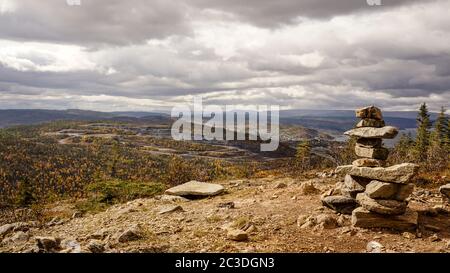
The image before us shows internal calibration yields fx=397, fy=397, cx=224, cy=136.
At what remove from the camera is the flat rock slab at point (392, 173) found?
17.6 m

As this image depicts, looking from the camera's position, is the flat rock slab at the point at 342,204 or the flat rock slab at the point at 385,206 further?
the flat rock slab at the point at 342,204

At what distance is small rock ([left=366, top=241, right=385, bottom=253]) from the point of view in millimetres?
15297

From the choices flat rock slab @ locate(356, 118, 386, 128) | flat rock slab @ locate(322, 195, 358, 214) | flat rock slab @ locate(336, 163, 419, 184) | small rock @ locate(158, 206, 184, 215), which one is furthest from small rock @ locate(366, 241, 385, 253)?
small rock @ locate(158, 206, 184, 215)

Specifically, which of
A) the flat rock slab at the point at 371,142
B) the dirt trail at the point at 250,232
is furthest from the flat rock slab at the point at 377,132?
the dirt trail at the point at 250,232

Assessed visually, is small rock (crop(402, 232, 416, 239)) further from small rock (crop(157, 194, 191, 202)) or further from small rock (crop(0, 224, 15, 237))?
small rock (crop(0, 224, 15, 237))

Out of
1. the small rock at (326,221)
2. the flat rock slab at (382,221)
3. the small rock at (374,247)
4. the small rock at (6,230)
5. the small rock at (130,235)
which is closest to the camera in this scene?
the small rock at (374,247)

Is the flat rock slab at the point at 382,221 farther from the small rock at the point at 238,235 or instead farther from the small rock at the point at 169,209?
the small rock at the point at 169,209

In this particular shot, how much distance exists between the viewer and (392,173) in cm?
1814

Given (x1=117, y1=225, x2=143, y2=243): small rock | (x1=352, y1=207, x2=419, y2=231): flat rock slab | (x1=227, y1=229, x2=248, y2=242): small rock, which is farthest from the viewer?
(x1=352, y1=207, x2=419, y2=231): flat rock slab

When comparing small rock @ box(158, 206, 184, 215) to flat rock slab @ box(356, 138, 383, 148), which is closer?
flat rock slab @ box(356, 138, 383, 148)

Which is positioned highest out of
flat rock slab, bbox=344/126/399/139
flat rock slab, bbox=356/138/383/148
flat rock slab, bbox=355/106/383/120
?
flat rock slab, bbox=355/106/383/120

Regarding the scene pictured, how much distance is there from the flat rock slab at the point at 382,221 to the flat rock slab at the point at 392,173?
5.54 ft

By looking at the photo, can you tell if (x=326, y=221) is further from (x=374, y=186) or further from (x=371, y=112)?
(x=371, y=112)
